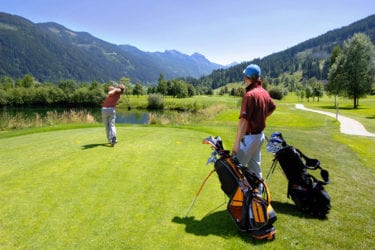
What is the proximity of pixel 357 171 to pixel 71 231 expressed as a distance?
7.99 meters

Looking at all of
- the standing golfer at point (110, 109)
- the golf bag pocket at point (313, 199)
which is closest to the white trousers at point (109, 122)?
the standing golfer at point (110, 109)

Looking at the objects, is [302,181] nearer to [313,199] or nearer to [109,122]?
[313,199]

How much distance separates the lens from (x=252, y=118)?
4438 mm

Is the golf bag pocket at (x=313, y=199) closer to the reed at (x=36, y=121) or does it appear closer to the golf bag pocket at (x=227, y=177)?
the golf bag pocket at (x=227, y=177)

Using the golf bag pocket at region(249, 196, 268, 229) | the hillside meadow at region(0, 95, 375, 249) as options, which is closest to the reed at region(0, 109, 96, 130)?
the hillside meadow at region(0, 95, 375, 249)

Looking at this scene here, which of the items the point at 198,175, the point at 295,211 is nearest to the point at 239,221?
the point at 295,211

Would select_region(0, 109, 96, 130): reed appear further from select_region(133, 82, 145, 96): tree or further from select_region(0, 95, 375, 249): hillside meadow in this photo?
select_region(133, 82, 145, 96): tree

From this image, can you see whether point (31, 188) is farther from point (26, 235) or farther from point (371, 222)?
point (371, 222)

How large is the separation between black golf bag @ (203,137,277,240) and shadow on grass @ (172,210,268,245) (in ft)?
0.39

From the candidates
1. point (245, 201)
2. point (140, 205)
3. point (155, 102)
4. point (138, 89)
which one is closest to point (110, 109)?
point (140, 205)

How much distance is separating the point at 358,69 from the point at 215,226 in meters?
47.2

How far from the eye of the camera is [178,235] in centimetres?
370

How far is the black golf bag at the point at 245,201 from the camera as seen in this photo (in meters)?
3.92

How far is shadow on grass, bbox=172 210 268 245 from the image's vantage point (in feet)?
12.6
